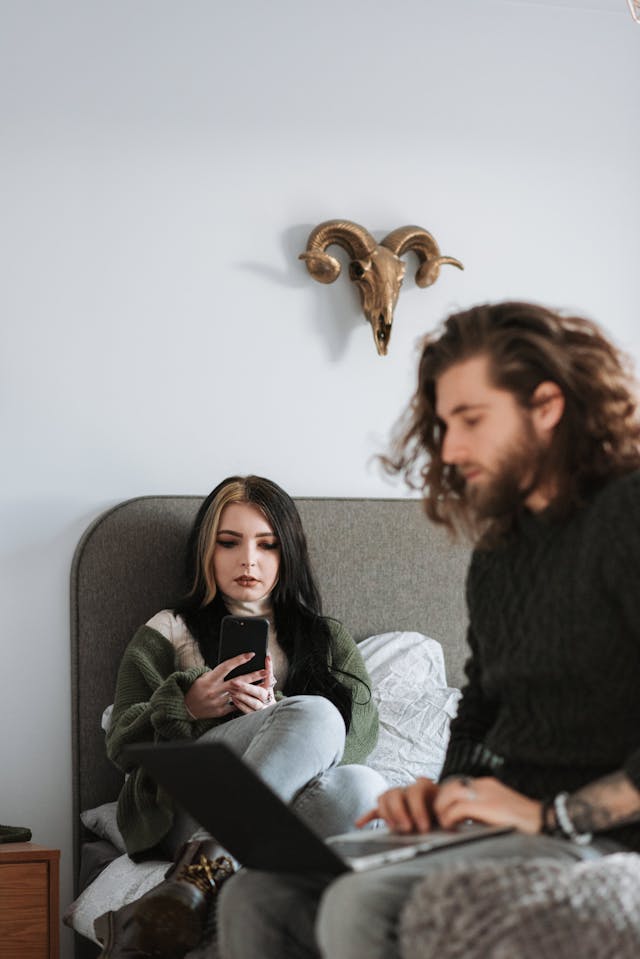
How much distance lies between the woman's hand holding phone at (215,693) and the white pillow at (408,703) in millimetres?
344

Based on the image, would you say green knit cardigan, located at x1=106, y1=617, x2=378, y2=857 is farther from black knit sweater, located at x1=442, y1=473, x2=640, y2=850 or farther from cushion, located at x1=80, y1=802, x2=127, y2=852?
black knit sweater, located at x1=442, y1=473, x2=640, y2=850

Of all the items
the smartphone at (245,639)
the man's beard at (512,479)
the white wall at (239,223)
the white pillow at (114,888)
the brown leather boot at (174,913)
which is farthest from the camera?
the white wall at (239,223)

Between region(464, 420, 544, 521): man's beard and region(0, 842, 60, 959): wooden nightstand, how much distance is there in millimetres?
1242

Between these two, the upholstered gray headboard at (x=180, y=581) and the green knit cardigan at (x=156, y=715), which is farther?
the upholstered gray headboard at (x=180, y=581)

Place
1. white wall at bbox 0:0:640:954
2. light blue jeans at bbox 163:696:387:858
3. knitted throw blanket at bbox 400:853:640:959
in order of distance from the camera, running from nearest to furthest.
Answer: knitted throw blanket at bbox 400:853:640:959 < light blue jeans at bbox 163:696:387:858 < white wall at bbox 0:0:640:954

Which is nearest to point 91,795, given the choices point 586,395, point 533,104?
point 586,395

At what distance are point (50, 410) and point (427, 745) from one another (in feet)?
3.69

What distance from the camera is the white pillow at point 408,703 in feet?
8.62

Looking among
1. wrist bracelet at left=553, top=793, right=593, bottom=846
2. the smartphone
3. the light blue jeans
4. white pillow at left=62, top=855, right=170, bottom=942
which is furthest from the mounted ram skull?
wrist bracelet at left=553, top=793, right=593, bottom=846

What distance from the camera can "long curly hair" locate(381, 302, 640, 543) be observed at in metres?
1.58

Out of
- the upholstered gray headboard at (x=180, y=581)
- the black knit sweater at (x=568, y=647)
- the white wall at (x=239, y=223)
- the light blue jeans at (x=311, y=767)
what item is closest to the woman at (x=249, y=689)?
the light blue jeans at (x=311, y=767)

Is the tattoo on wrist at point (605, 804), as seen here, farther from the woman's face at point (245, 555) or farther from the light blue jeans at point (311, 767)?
the woman's face at point (245, 555)

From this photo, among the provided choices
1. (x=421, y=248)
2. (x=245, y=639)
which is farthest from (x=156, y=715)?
(x=421, y=248)

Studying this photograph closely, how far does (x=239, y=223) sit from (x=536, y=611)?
1738mm
